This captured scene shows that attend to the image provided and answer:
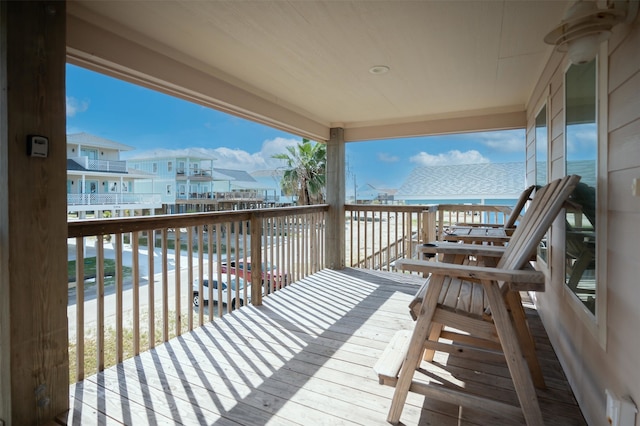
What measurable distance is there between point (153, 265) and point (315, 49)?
6.56 feet

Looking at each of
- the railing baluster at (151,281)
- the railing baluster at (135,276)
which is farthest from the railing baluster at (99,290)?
the railing baluster at (151,281)

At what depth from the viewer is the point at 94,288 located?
208cm

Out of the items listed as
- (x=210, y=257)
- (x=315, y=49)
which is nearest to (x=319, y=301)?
(x=210, y=257)

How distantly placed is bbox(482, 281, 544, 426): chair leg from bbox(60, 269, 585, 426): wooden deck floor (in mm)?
266

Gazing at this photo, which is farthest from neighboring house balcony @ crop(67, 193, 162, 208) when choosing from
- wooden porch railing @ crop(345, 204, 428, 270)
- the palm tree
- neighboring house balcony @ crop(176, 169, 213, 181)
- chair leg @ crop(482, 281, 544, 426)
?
the palm tree

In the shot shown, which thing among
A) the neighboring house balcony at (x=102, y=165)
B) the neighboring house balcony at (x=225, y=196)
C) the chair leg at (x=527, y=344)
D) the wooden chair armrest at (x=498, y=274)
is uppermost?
the neighboring house balcony at (x=102, y=165)

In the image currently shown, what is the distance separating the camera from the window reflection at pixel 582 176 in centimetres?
150

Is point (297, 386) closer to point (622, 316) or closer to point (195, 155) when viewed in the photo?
point (622, 316)

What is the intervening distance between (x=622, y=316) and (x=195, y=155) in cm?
392

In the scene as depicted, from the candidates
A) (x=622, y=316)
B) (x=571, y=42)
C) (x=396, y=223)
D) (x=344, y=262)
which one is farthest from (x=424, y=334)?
(x=344, y=262)

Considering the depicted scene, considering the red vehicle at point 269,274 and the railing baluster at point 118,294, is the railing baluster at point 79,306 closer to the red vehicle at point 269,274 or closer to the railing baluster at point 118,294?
the railing baluster at point 118,294

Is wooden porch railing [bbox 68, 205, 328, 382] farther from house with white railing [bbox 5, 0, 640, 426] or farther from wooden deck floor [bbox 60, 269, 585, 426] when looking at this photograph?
wooden deck floor [bbox 60, 269, 585, 426]

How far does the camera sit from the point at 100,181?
2111mm

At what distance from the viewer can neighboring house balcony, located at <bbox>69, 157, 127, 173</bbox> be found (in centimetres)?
201
